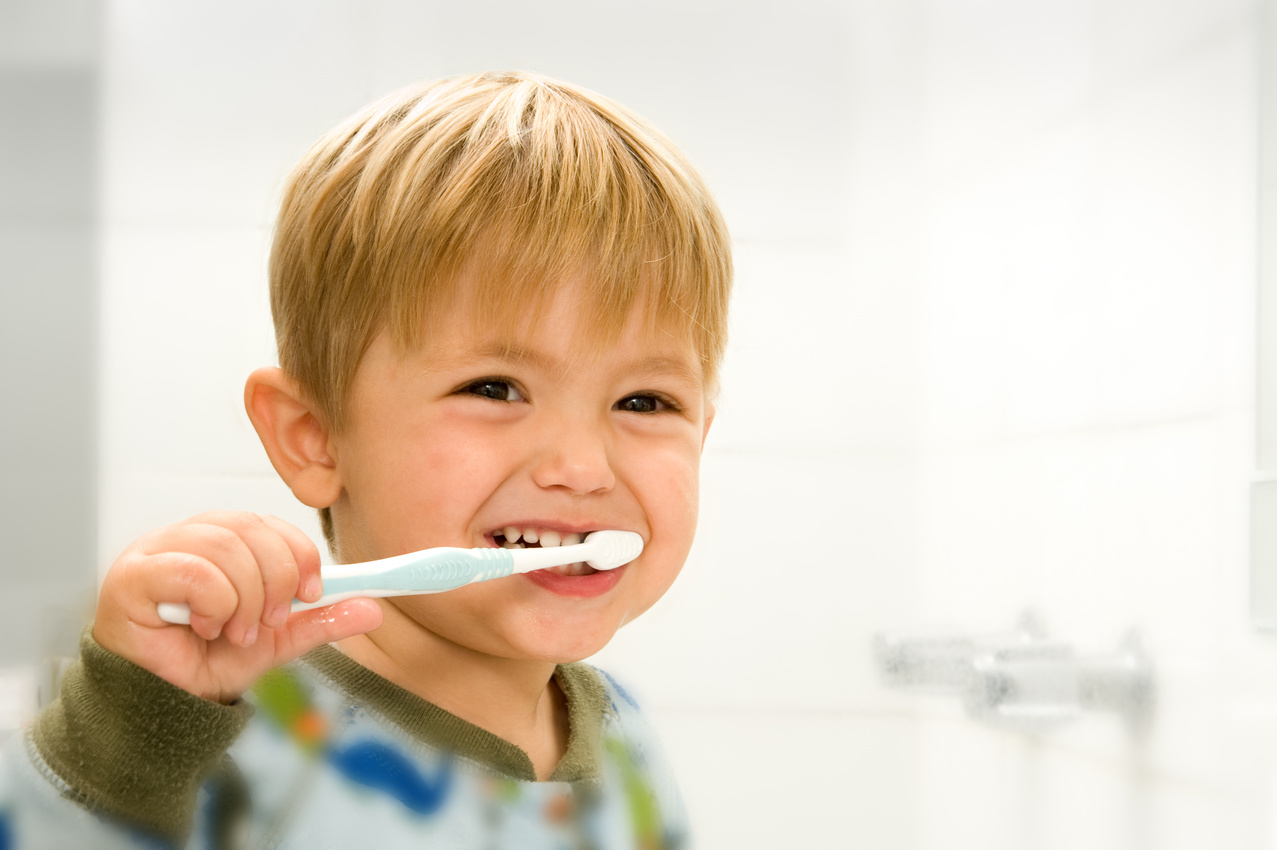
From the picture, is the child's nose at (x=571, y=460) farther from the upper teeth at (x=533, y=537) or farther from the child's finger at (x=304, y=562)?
the child's finger at (x=304, y=562)

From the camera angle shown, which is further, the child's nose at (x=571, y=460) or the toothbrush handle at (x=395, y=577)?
the child's nose at (x=571, y=460)

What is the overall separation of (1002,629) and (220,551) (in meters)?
0.85

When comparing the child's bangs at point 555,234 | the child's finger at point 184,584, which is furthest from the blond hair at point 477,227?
the child's finger at point 184,584

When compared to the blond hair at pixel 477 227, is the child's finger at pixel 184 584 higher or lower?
lower

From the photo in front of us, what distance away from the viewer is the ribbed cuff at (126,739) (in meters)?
0.40

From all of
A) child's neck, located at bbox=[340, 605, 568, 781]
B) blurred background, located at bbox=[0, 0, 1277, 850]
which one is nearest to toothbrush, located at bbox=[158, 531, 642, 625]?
child's neck, located at bbox=[340, 605, 568, 781]

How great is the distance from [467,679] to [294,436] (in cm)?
17

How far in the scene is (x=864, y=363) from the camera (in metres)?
1.10

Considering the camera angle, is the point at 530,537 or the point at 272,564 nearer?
the point at 272,564

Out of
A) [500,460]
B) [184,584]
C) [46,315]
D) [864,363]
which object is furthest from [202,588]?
[864,363]

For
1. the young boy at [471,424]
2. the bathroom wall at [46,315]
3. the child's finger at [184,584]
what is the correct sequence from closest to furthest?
the child's finger at [184,584]
the young boy at [471,424]
the bathroom wall at [46,315]

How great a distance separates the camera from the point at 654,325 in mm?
599

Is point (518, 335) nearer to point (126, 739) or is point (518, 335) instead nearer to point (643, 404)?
point (643, 404)

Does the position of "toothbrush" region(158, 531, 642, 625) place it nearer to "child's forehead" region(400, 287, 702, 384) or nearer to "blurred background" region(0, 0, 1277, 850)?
"child's forehead" region(400, 287, 702, 384)
